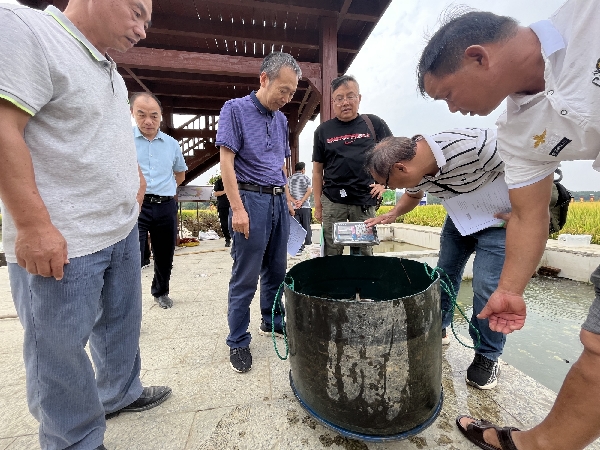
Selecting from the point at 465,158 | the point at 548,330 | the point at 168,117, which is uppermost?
the point at 168,117

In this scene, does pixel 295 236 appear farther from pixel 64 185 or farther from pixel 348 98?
pixel 64 185

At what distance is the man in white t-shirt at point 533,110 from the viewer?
2.72ft

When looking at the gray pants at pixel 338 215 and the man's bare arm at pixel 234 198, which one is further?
the gray pants at pixel 338 215

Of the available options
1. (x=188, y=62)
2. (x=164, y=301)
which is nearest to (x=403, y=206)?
(x=164, y=301)

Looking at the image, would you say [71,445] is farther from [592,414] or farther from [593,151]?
[593,151]

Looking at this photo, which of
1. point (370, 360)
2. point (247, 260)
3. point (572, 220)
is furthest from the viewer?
point (572, 220)

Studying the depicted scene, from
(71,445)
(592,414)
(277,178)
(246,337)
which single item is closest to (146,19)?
(277,178)

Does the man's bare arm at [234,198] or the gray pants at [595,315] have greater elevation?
the man's bare arm at [234,198]

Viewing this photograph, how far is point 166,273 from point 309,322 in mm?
2270

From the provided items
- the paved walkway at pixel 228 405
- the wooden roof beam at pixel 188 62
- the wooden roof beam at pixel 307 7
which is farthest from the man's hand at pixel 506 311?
the wooden roof beam at pixel 307 7

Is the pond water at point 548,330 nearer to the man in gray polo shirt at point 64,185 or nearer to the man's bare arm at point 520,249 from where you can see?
the man's bare arm at point 520,249

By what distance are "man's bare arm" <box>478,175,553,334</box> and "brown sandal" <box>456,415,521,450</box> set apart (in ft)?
1.29

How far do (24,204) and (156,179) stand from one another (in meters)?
2.02

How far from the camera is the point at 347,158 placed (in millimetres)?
2748
